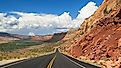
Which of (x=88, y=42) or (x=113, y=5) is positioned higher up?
(x=113, y=5)

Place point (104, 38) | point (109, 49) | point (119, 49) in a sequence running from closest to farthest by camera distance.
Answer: point (119, 49), point (109, 49), point (104, 38)

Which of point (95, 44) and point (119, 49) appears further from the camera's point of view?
point (95, 44)

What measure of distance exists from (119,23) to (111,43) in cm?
877

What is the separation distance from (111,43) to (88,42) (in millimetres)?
19357

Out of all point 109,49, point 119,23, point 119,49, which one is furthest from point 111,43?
point 119,23

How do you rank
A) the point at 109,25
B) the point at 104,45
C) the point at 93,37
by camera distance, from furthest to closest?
1. the point at 93,37
2. the point at 109,25
3. the point at 104,45

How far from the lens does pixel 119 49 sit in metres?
44.3

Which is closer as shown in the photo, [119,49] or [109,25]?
[119,49]

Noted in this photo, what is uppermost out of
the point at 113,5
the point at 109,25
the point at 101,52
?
the point at 113,5

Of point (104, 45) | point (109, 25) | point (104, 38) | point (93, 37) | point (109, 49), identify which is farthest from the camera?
point (93, 37)

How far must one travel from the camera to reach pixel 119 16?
58062 millimetres

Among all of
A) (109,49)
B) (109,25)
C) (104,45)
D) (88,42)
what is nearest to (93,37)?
(88,42)

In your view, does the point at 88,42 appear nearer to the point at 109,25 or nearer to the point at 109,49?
the point at 109,25

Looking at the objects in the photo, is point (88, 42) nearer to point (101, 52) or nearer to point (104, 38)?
point (104, 38)
